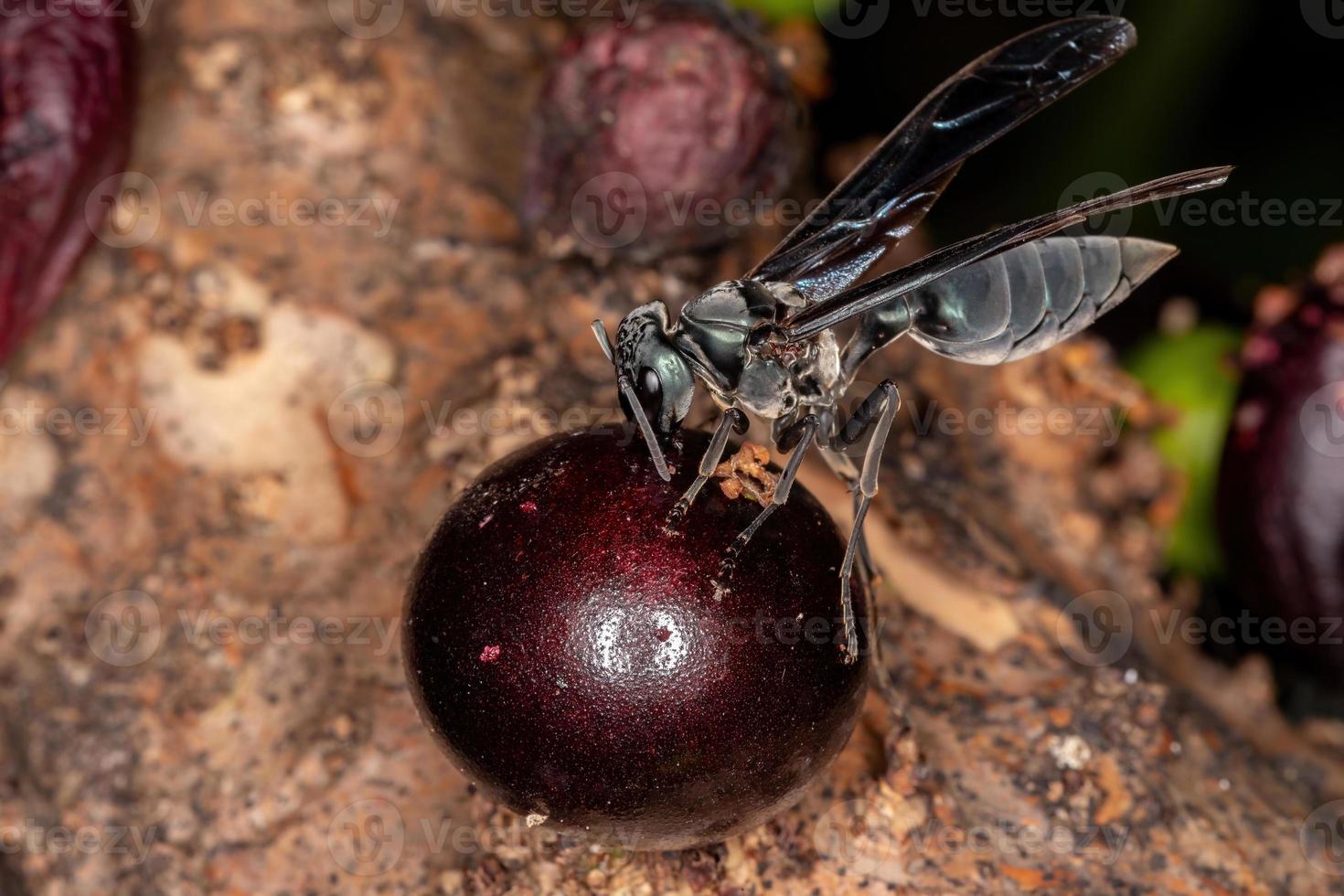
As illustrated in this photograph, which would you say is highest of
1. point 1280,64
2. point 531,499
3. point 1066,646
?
point 1280,64

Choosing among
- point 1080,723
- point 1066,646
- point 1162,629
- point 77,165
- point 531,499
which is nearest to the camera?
point 531,499

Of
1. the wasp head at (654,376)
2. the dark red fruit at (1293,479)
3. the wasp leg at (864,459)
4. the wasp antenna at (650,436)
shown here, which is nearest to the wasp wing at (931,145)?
the wasp leg at (864,459)

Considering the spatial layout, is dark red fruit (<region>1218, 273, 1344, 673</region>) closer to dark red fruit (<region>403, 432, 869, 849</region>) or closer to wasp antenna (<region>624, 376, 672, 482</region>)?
dark red fruit (<region>403, 432, 869, 849</region>)

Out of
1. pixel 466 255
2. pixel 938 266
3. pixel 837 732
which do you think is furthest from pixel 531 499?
pixel 466 255

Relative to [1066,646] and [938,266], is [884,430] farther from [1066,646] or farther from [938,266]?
[1066,646]

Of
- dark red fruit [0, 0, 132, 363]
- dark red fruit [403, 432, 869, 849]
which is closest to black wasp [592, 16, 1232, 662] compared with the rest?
dark red fruit [403, 432, 869, 849]

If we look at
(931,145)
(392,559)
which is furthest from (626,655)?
(931,145)
